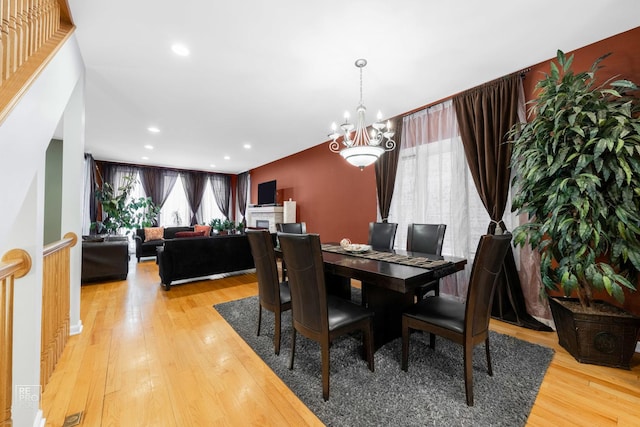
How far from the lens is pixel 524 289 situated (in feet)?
A: 8.75

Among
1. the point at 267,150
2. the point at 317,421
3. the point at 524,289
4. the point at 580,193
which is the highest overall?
the point at 267,150

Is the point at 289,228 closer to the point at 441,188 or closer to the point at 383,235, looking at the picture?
the point at 383,235

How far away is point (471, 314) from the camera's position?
152cm

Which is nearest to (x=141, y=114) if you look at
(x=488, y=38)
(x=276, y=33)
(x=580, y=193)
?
(x=276, y=33)

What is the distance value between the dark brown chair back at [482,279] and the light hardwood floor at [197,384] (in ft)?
1.78

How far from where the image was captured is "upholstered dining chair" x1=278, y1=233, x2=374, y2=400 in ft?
5.08

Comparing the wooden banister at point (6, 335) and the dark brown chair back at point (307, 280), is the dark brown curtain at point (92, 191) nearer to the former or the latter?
the wooden banister at point (6, 335)

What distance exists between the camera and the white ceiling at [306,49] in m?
1.89

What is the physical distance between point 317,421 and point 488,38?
3144 millimetres

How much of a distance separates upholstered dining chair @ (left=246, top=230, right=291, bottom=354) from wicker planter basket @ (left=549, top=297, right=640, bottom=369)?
2.27 meters

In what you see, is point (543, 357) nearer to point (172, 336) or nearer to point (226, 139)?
point (172, 336)

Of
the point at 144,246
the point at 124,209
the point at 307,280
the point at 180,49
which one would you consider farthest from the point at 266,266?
the point at 124,209

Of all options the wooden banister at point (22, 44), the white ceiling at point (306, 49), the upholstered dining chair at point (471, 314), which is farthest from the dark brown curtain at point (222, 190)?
the upholstered dining chair at point (471, 314)

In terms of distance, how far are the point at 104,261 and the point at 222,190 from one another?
5.27 metres
